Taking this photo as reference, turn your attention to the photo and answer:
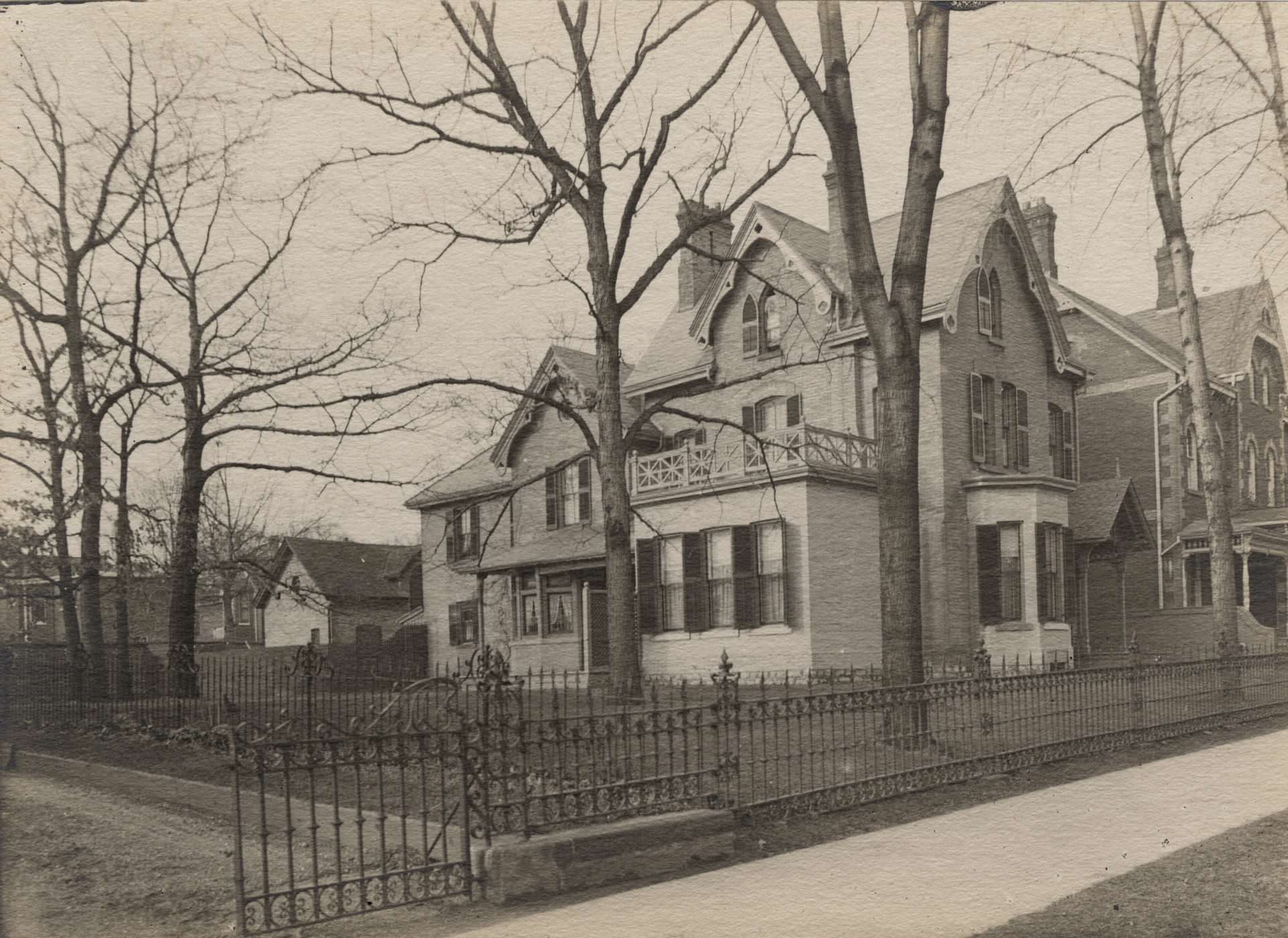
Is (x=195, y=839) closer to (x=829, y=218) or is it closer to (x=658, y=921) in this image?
(x=658, y=921)

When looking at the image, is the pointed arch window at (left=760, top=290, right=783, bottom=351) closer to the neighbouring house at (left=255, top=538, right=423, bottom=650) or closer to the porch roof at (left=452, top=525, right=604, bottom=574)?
the porch roof at (left=452, top=525, right=604, bottom=574)

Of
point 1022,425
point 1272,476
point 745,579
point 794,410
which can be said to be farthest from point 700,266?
point 1272,476

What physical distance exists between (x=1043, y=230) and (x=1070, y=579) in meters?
10.6

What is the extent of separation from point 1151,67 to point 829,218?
31.1 feet

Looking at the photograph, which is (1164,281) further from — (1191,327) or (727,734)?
(727,734)

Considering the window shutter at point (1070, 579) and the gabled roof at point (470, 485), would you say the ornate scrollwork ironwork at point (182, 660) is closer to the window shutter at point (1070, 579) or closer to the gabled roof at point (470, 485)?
the gabled roof at point (470, 485)

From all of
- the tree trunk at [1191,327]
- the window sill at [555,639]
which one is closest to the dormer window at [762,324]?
the window sill at [555,639]

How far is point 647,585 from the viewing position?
23.9 meters

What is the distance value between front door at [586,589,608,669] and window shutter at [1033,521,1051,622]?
32.8 feet

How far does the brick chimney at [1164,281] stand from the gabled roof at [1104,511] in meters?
10.2

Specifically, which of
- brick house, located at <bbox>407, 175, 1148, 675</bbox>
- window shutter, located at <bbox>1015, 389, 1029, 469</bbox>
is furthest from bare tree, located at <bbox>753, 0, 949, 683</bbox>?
window shutter, located at <bbox>1015, 389, 1029, 469</bbox>

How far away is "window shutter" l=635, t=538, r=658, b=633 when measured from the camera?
78.1ft

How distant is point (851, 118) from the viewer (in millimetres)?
12086

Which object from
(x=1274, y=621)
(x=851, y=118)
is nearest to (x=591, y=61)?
(x=851, y=118)
